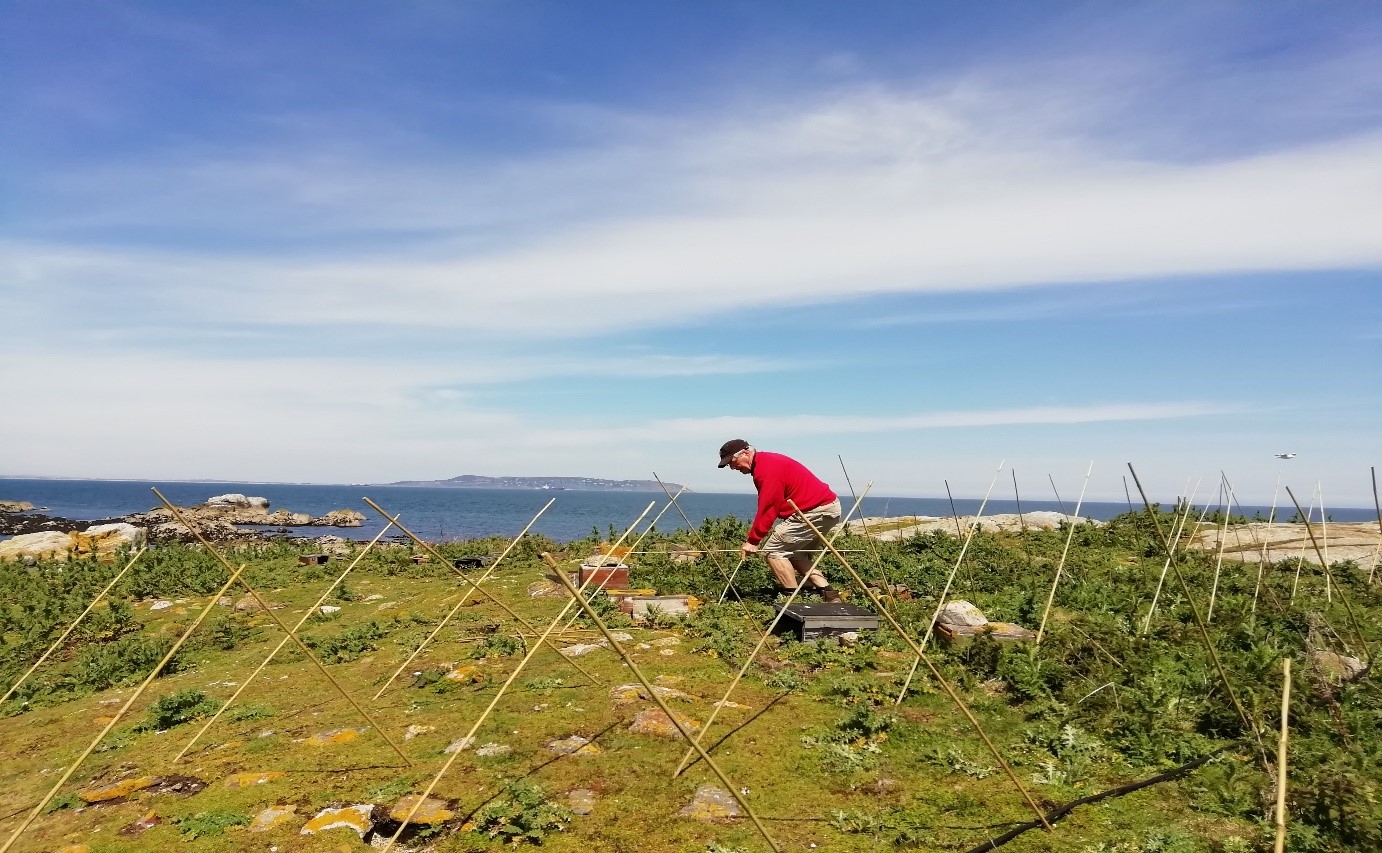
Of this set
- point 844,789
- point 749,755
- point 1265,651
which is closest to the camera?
point 844,789

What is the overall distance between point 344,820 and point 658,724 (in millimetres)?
2708

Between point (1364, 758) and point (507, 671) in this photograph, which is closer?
point (1364, 758)

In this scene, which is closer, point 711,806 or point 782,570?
point 711,806

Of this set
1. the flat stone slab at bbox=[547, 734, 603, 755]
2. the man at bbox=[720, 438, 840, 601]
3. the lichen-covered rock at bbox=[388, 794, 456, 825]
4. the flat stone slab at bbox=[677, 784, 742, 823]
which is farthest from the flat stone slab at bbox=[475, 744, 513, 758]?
the man at bbox=[720, 438, 840, 601]

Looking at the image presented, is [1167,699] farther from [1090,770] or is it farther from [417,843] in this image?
[417,843]

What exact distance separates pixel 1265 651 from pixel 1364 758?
183 centimetres

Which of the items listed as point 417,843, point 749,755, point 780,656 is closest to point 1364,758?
point 749,755

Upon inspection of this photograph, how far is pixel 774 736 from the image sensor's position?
273 inches

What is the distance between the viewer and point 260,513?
76.6 metres

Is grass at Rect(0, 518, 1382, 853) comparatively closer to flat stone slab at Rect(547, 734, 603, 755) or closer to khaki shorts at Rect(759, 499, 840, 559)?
flat stone slab at Rect(547, 734, 603, 755)

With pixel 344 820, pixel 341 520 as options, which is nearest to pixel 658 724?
pixel 344 820

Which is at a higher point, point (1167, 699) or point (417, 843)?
point (1167, 699)

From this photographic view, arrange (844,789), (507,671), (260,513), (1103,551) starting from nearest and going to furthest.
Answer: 1. (844,789)
2. (507,671)
3. (1103,551)
4. (260,513)

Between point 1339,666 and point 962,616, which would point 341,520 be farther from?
point 1339,666
